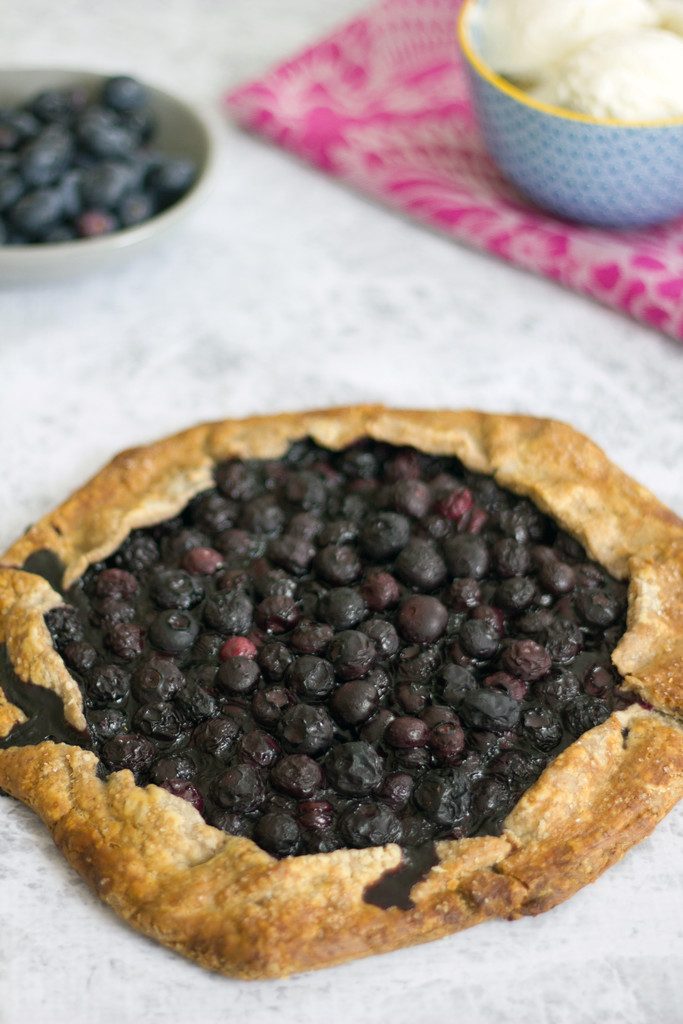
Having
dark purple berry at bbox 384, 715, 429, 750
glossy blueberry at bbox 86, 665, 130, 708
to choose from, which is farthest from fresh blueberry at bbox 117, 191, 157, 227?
dark purple berry at bbox 384, 715, 429, 750

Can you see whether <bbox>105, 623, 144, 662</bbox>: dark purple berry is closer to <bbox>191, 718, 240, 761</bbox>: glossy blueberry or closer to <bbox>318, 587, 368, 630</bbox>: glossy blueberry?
<bbox>191, 718, 240, 761</bbox>: glossy blueberry

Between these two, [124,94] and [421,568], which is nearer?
[421,568]

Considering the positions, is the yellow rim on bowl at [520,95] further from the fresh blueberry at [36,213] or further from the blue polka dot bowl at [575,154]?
the fresh blueberry at [36,213]

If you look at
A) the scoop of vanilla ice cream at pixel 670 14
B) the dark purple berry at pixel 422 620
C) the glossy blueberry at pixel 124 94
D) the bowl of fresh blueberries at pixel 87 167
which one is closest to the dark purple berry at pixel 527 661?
the dark purple berry at pixel 422 620

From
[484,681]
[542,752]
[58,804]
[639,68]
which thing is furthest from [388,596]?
[639,68]

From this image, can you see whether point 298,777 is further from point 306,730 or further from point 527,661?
point 527,661

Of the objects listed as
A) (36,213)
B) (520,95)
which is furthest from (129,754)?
(520,95)
